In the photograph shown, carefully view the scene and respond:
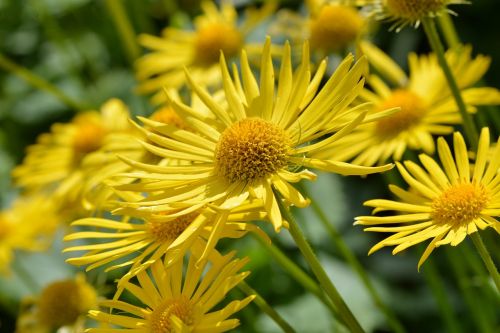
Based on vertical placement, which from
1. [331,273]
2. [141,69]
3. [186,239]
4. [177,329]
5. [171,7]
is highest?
[171,7]

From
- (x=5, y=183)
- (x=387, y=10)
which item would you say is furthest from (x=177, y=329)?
(x=5, y=183)

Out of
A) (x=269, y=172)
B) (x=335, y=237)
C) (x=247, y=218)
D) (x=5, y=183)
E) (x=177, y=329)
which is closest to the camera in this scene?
(x=177, y=329)

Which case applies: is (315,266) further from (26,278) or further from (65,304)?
(26,278)

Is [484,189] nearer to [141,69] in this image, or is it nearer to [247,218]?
[247,218]

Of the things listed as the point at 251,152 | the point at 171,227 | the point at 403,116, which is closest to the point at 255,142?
the point at 251,152

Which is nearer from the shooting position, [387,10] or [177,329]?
[177,329]

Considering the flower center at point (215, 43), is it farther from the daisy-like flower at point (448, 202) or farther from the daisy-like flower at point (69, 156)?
the daisy-like flower at point (448, 202)

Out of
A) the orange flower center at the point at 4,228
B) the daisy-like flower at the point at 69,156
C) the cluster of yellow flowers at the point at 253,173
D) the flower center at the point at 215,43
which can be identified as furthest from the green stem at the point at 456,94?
the orange flower center at the point at 4,228
